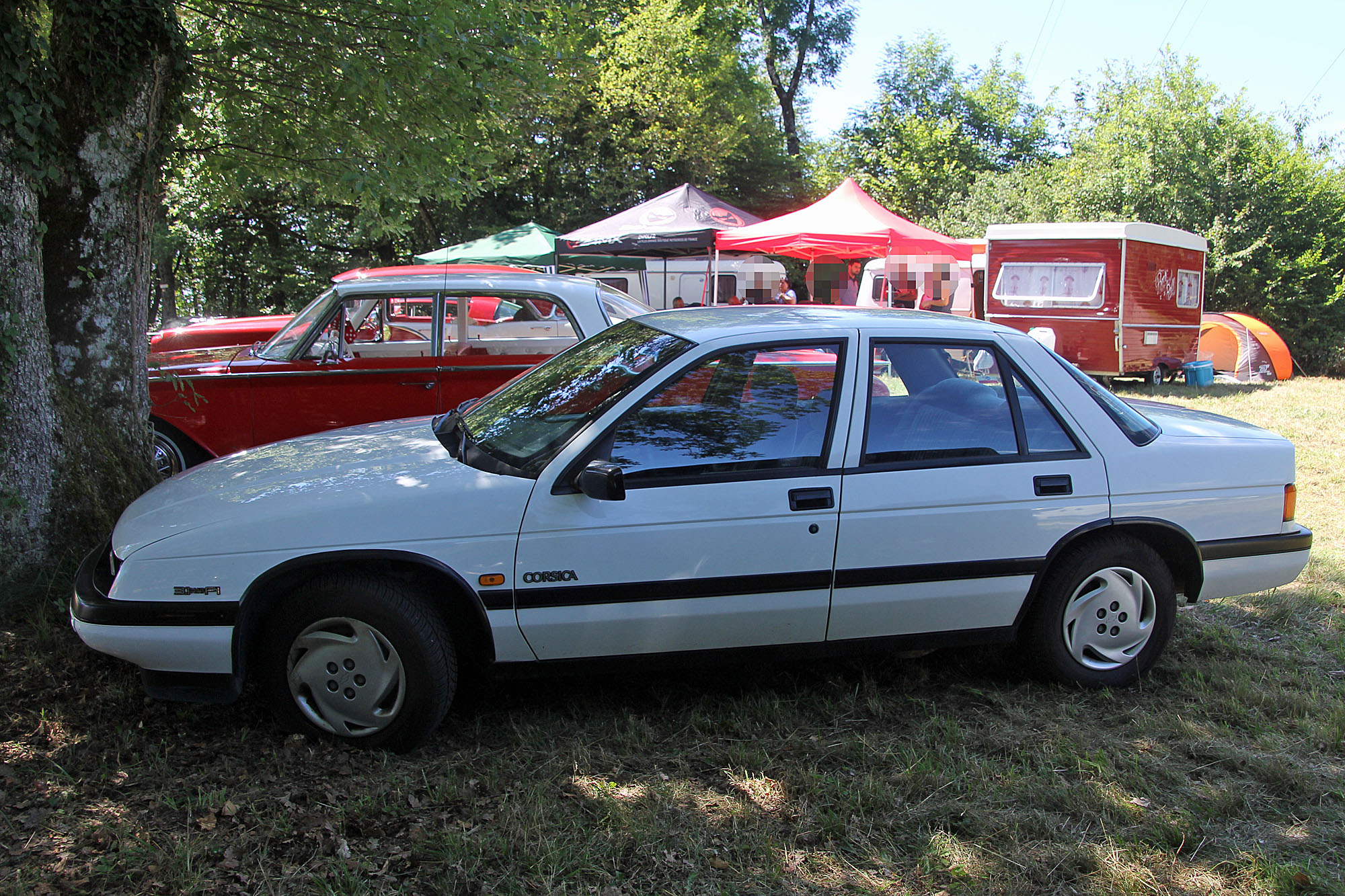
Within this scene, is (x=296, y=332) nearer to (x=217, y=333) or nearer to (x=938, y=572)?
(x=217, y=333)

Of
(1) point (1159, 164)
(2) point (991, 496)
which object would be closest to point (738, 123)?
(1) point (1159, 164)

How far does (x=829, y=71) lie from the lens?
120ft

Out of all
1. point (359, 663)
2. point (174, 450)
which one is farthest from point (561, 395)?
point (174, 450)

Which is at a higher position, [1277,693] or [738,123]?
[738,123]

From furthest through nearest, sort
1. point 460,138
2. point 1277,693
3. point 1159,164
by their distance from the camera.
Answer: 1. point 1159,164
2. point 460,138
3. point 1277,693

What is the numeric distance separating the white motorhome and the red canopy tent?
2.02 meters

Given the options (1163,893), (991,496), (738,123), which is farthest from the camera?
(738,123)

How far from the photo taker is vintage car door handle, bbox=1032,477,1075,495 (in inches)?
148

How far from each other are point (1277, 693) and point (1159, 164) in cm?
1926

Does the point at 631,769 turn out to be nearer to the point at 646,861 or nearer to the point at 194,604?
the point at 646,861

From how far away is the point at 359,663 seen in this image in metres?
3.36

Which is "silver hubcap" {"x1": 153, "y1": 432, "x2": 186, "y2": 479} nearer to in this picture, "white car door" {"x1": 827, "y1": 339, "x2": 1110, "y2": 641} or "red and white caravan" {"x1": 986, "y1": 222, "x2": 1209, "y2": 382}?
"white car door" {"x1": 827, "y1": 339, "x2": 1110, "y2": 641}

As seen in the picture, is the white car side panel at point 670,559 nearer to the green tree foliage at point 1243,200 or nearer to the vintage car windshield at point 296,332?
the vintage car windshield at point 296,332

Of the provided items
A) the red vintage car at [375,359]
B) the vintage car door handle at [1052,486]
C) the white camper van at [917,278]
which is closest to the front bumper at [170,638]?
the vintage car door handle at [1052,486]
